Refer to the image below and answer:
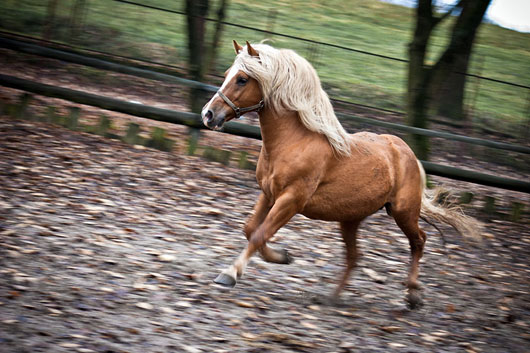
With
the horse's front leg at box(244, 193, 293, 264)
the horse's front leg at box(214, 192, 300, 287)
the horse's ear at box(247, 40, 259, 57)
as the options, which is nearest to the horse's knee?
the horse's front leg at box(244, 193, 293, 264)

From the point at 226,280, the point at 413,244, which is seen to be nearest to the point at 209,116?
the point at 226,280

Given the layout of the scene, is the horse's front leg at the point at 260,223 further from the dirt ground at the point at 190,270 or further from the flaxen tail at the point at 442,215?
the flaxen tail at the point at 442,215

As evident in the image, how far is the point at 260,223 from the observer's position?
16.0 ft

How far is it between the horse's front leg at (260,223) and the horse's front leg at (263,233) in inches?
7.6

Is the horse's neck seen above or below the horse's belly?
above

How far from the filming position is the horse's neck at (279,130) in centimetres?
475

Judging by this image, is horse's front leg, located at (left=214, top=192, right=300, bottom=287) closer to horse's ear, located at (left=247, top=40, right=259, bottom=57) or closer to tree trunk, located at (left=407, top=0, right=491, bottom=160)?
horse's ear, located at (left=247, top=40, right=259, bottom=57)

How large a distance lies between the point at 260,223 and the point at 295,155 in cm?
65

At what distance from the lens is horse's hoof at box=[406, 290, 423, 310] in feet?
17.2

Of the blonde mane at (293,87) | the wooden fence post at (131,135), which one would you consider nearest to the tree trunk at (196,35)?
the wooden fence post at (131,135)

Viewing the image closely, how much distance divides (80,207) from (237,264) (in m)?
2.40

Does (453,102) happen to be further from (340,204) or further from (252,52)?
(252,52)

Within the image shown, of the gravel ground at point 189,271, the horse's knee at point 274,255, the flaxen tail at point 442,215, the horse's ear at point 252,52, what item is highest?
the horse's ear at point 252,52

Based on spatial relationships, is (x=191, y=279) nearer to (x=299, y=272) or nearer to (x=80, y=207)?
(x=299, y=272)
